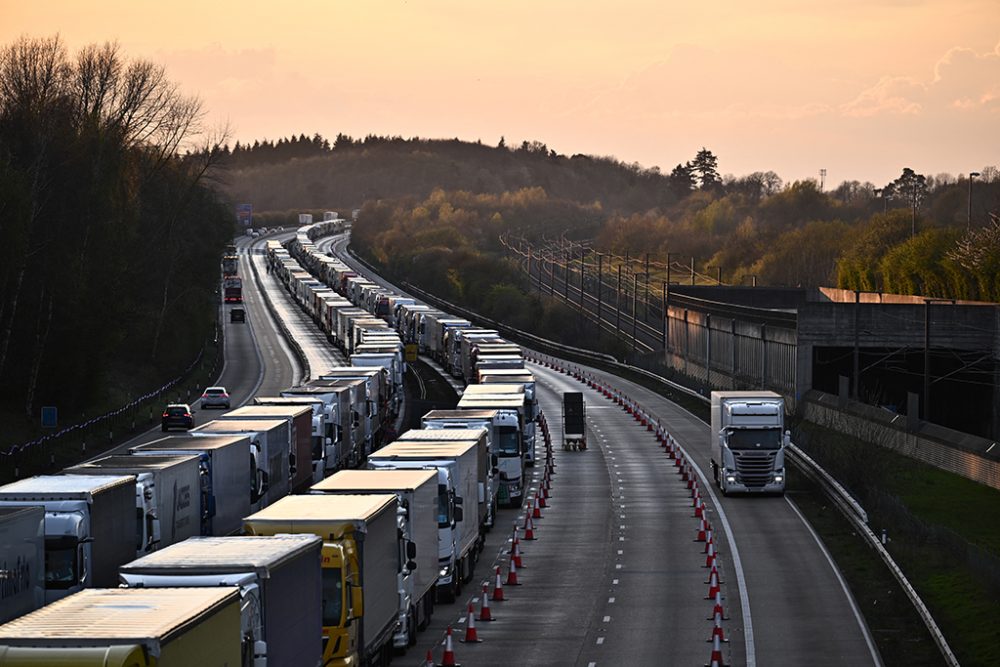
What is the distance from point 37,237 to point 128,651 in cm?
5953

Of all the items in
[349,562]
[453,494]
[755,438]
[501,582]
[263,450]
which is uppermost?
[349,562]

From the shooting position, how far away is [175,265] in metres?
111

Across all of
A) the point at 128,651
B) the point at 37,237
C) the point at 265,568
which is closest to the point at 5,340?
the point at 37,237

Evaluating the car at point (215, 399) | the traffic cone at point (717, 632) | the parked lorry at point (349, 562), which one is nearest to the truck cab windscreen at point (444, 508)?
the traffic cone at point (717, 632)

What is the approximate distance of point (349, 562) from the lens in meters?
23.6

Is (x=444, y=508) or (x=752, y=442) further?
(x=752, y=442)

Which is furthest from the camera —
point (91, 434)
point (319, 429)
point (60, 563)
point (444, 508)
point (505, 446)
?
point (91, 434)

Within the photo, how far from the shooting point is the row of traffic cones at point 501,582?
2839cm

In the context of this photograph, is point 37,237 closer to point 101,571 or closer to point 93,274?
point 93,274

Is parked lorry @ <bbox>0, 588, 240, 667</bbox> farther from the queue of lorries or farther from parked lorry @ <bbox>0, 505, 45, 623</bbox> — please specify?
parked lorry @ <bbox>0, 505, 45, 623</bbox>

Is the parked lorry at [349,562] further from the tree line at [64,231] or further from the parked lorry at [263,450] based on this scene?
the tree line at [64,231]

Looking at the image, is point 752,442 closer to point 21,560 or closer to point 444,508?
point 444,508

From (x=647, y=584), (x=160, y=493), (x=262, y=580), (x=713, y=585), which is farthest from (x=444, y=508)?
(x=262, y=580)

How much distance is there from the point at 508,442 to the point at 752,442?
805 cm
